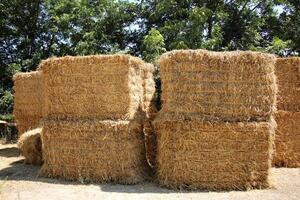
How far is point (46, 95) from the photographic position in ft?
30.7

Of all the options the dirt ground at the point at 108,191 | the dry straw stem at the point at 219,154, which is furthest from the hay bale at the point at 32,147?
the dry straw stem at the point at 219,154

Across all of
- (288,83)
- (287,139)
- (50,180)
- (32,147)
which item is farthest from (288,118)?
(32,147)

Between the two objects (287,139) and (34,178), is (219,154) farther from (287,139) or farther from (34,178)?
(34,178)

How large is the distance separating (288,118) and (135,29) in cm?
864

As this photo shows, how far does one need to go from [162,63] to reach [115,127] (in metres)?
1.44

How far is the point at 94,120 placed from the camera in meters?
8.95

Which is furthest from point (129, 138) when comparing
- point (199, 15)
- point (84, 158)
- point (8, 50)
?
point (8, 50)

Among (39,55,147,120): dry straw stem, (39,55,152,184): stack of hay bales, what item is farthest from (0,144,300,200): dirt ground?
(39,55,147,120): dry straw stem

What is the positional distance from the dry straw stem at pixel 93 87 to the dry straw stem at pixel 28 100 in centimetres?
406

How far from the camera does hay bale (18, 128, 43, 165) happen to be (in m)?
10.6

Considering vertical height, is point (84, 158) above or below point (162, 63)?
below

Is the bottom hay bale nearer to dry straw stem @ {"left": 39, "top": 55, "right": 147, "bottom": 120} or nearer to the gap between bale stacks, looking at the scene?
dry straw stem @ {"left": 39, "top": 55, "right": 147, "bottom": 120}

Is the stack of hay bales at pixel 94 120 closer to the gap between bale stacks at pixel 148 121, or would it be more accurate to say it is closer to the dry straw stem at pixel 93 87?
the dry straw stem at pixel 93 87

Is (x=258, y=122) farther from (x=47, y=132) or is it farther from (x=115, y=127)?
(x=47, y=132)
